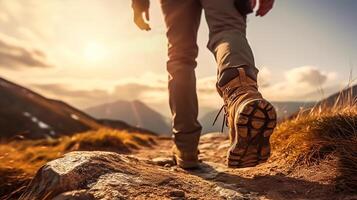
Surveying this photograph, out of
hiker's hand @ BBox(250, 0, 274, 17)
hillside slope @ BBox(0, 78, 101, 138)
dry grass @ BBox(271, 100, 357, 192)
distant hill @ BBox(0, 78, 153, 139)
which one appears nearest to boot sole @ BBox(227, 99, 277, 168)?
dry grass @ BBox(271, 100, 357, 192)

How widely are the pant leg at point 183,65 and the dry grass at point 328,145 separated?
74cm

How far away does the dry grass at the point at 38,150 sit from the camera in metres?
3.33

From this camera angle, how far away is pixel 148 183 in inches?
97.8

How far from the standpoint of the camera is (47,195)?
223 centimetres

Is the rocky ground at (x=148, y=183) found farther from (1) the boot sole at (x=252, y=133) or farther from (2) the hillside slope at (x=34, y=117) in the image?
(2) the hillside slope at (x=34, y=117)

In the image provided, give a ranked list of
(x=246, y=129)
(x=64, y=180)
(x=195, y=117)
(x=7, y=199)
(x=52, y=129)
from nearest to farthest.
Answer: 1. (x=246, y=129)
2. (x=64, y=180)
3. (x=7, y=199)
4. (x=195, y=117)
5. (x=52, y=129)

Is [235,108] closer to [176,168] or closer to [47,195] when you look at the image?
[47,195]

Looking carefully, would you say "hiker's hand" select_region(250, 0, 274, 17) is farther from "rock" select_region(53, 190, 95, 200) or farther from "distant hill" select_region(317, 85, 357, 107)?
"rock" select_region(53, 190, 95, 200)

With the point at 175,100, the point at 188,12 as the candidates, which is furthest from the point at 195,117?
the point at 188,12

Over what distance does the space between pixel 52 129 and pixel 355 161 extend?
7521cm

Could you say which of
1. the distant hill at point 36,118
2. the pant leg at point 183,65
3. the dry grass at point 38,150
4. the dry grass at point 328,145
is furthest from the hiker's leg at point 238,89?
the distant hill at point 36,118

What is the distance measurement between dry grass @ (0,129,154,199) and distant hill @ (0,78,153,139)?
201ft

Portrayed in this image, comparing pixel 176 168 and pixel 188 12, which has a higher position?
pixel 188 12

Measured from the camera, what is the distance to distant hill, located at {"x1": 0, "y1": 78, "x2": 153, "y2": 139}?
71250 mm
